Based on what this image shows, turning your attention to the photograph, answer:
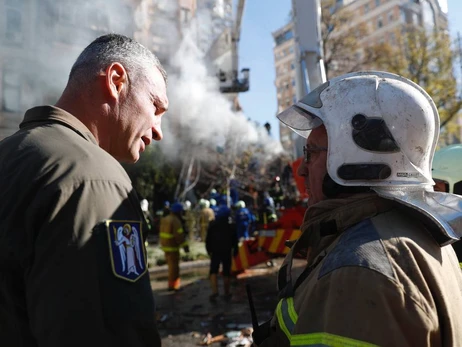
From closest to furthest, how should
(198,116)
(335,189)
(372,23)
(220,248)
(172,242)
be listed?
(335,189) → (220,248) → (172,242) → (198,116) → (372,23)

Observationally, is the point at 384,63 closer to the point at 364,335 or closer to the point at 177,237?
the point at 177,237

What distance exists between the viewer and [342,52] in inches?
834

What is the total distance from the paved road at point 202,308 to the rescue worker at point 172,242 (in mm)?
337

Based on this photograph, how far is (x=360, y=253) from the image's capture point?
118cm

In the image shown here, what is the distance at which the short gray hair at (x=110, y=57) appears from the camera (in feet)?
4.85

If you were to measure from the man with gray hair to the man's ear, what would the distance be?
20 cm

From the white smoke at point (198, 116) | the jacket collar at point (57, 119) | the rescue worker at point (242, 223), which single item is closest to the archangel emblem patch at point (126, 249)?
the jacket collar at point (57, 119)

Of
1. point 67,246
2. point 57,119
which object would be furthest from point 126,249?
point 57,119

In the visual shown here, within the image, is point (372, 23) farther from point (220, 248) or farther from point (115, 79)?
point (115, 79)

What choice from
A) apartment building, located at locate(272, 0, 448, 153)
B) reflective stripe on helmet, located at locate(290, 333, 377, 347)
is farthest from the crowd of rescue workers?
apartment building, located at locate(272, 0, 448, 153)

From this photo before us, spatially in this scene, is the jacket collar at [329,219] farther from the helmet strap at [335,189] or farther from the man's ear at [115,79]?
the man's ear at [115,79]

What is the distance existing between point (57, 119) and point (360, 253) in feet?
3.52

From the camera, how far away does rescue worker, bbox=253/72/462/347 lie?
1.09 metres

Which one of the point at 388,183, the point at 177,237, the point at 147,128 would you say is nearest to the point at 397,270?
the point at 388,183
